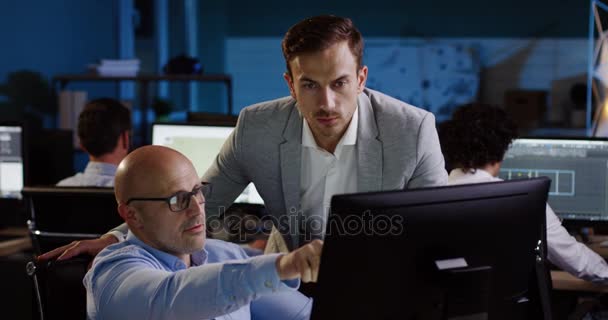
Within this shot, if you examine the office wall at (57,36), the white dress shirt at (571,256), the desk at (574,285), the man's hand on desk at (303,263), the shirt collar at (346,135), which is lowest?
the desk at (574,285)

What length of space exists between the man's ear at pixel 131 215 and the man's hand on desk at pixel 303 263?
43 cm

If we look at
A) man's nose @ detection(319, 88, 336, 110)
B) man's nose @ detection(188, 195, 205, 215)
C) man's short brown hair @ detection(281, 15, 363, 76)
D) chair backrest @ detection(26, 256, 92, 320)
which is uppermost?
man's short brown hair @ detection(281, 15, 363, 76)

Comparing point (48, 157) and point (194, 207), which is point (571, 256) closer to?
point (194, 207)

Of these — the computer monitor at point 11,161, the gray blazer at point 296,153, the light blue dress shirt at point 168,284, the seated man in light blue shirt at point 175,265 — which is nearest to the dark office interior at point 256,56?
the computer monitor at point 11,161

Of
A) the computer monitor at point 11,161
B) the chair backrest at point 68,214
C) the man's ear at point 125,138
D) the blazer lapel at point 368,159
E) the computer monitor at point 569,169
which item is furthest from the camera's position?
the computer monitor at point 11,161

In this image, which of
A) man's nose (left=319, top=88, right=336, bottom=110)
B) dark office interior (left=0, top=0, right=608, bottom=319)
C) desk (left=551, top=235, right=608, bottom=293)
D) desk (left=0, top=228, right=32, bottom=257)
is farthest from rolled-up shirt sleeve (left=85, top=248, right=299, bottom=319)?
dark office interior (left=0, top=0, right=608, bottom=319)

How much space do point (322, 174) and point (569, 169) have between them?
147 cm

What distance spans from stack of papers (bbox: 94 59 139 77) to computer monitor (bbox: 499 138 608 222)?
304cm

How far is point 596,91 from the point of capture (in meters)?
4.01

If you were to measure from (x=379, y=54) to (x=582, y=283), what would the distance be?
571cm

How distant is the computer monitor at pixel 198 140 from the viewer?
3.31 m

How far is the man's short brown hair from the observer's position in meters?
1.76

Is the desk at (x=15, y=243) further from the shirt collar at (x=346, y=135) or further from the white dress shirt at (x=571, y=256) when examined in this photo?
the white dress shirt at (x=571, y=256)

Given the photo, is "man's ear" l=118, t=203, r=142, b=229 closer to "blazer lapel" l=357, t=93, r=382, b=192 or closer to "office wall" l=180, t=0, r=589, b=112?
"blazer lapel" l=357, t=93, r=382, b=192
